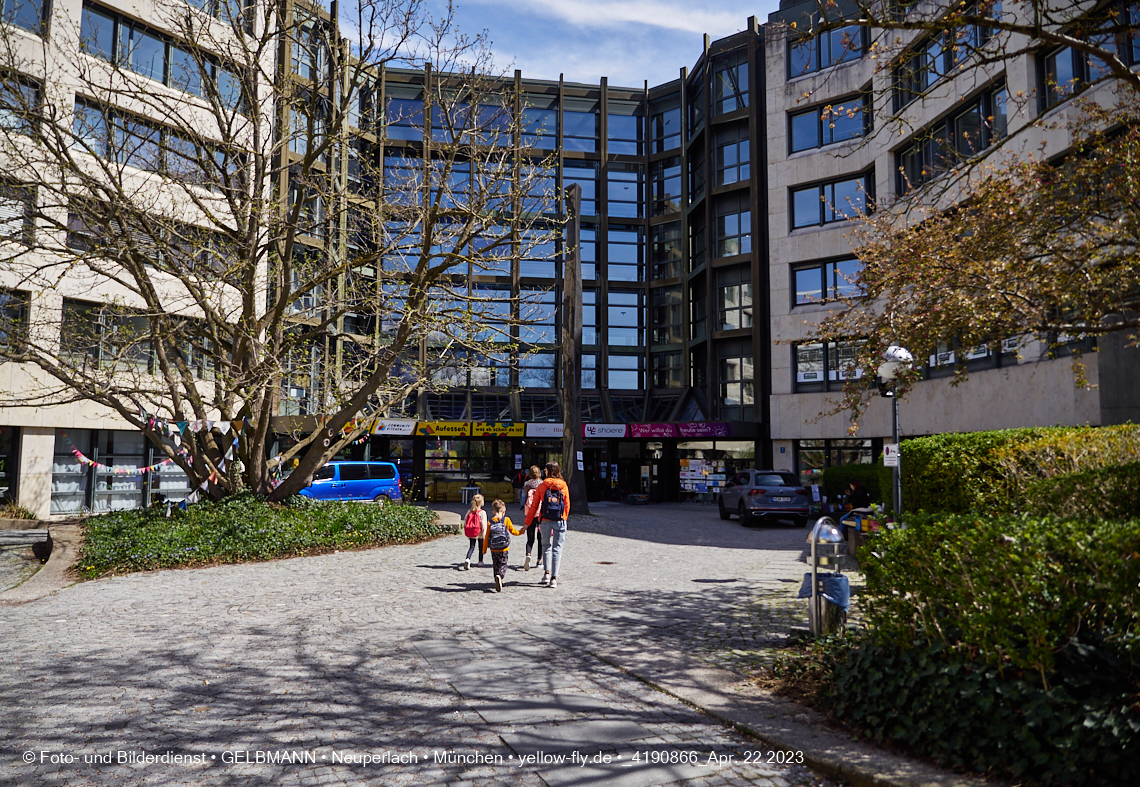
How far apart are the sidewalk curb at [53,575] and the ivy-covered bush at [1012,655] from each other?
1010cm

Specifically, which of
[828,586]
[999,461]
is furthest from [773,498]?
[828,586]

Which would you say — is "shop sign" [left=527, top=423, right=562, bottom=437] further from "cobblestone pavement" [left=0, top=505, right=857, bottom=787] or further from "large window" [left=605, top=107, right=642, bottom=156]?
"cobblestone pavement" [left=0, top=505, right=857, bottom=787]

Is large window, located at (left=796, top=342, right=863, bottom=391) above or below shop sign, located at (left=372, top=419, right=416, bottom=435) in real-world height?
above

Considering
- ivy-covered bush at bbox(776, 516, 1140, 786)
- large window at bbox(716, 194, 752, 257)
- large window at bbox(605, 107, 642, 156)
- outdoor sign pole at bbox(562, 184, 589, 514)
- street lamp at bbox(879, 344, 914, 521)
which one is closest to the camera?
ivy-covered bush at bbox(776, 516, 1140, 786)

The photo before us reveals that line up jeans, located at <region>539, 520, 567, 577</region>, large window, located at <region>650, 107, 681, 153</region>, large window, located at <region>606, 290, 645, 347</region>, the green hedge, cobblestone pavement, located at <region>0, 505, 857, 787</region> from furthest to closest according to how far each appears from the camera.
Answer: large window, located at <region>650, 107, 681, 153</region> < large window, located at <region>606, 290, 645, 347</region> < jeans, located at <region>539, 520, 567, 577</region> < the green hedge < cobblestone pavement, located at <region>0, 505, 857, 787</region>

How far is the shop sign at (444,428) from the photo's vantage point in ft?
104

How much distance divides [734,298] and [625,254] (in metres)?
9.17

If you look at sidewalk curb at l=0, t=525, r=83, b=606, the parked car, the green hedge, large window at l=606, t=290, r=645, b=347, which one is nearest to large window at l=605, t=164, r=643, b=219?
large window at l=606, t=290, r=645, b=347

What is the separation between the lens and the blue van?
2502 centimetres

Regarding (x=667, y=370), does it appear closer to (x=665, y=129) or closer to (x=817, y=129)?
(x=665, y=129)

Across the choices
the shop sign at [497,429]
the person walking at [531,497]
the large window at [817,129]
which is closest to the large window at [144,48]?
the shop sign at [497,429]

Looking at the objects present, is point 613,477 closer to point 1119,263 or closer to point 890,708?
point 1119,263

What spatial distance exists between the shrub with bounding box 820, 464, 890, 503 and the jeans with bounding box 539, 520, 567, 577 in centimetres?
1479

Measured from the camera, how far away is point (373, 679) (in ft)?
18.9
